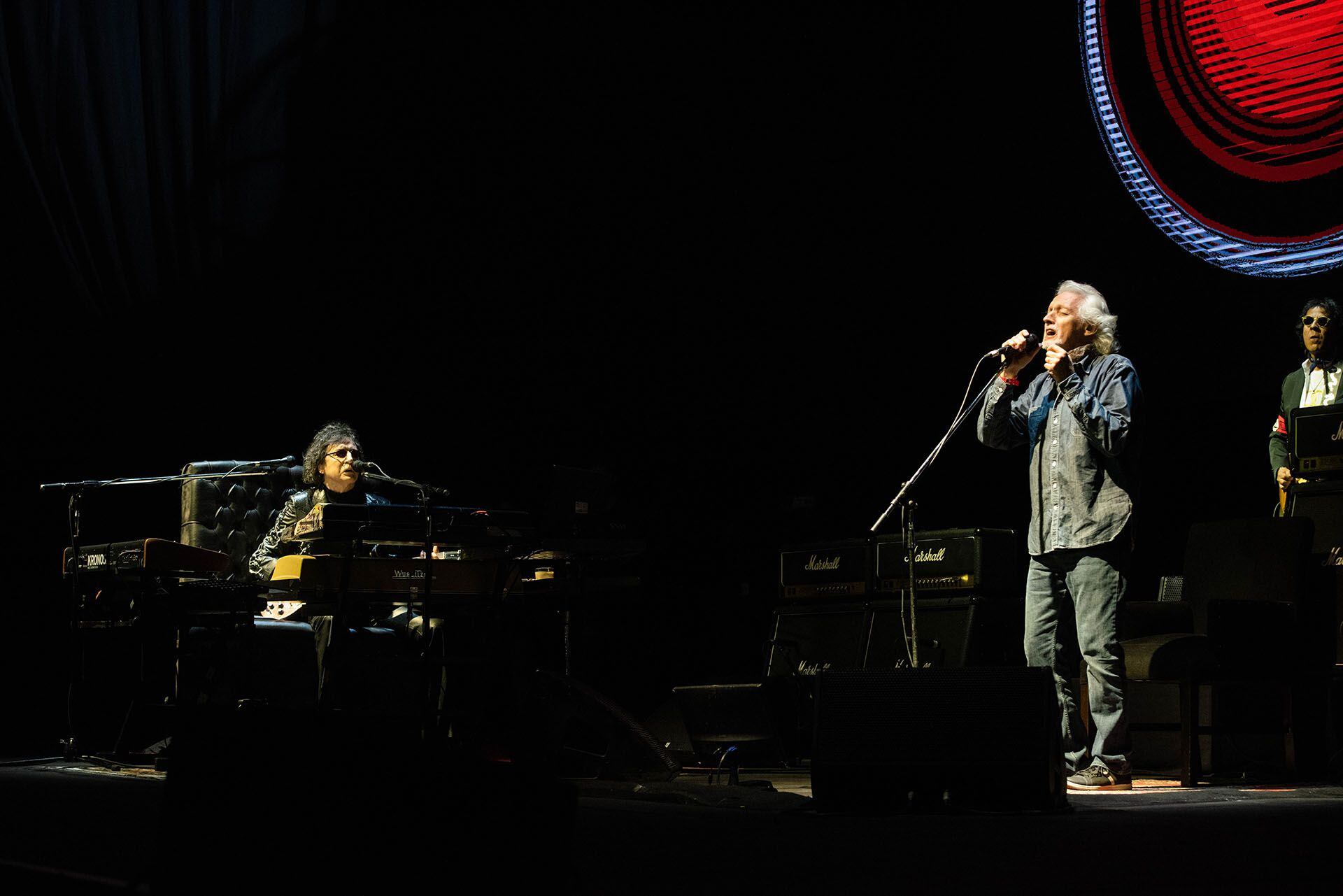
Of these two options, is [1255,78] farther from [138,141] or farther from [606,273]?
[138,141]

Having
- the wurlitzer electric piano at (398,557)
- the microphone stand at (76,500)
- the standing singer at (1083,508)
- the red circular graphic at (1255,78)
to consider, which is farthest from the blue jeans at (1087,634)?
the microphone stand at (76,500)

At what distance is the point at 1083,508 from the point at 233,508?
11.3 feet

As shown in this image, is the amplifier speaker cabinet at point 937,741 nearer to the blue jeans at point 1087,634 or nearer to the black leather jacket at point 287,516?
the blue jeans at point 1087,634

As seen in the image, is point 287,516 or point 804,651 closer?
point 804,651

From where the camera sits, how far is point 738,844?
8.18 feet

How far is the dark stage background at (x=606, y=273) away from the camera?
5.66 metres

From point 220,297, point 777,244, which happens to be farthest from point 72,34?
point 777,244

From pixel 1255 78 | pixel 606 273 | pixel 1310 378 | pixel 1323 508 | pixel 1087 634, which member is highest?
pixel 1255 78

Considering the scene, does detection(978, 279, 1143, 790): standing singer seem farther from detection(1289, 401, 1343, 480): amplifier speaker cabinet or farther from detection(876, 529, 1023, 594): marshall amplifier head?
detection(1289, 401, 1343, 480): amplifier speaker cabinet

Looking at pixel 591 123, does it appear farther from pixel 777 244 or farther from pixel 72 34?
pixel 72 34

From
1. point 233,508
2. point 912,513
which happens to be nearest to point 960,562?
point 912,513

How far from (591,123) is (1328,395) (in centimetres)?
362

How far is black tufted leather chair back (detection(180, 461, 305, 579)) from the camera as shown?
17.7 feet

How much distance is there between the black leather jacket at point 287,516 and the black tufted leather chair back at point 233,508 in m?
0.06
